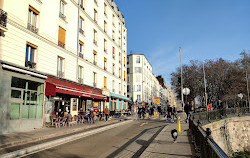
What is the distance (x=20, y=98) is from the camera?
12125mm

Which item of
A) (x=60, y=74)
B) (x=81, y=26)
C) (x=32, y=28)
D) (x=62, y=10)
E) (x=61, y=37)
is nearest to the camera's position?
(x=32, y=28)

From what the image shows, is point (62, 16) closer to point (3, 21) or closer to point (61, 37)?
point (61, 37)

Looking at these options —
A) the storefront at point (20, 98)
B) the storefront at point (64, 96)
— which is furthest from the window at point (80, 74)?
the storefront at point (20, 98)

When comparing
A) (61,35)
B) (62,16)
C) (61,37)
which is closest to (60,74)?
(61,37)

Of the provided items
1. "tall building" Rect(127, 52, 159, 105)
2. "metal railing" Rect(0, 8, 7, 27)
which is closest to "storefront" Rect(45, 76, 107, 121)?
"metal railing" Rect(0, 8, 7, 27)

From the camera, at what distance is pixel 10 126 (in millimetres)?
11023

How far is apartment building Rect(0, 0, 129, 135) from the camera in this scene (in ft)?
38.0

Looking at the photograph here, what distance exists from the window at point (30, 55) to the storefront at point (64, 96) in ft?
5.44

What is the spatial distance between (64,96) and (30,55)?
542cm

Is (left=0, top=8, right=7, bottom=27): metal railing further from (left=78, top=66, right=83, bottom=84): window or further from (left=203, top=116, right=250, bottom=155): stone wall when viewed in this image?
(left=203, top=116, right=250, bottom=155): stone wall

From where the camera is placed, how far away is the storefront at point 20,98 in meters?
10.8

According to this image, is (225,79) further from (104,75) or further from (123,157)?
(123,157)

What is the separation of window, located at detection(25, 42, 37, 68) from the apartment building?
0.01 meters

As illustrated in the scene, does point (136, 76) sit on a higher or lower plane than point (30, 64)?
higher
